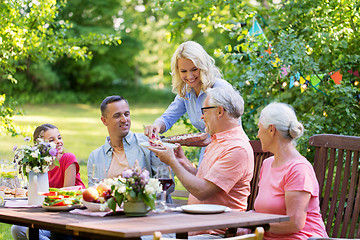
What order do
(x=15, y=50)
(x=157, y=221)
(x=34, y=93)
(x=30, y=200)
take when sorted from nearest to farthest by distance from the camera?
(x=157, y=221) < (x=30, y=200) < (x=15, y=50) < (x=34, y=93)

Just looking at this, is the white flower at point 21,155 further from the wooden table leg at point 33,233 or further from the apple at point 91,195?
the apple at point 91,195

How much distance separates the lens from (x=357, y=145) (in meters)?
3.05

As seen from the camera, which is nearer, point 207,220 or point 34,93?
point 207,220

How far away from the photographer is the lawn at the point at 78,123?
41.1 ft

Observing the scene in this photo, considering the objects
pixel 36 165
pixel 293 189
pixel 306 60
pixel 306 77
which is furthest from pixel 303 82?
pixel 36 165

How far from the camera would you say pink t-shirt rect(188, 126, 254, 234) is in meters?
2.74

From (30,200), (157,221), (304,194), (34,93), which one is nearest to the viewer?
(157,221)

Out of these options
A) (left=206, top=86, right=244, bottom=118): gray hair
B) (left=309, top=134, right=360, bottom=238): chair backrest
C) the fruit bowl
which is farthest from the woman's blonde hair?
the fruit bowl

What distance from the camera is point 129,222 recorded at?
2.29 meters

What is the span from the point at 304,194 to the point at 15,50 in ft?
11.5

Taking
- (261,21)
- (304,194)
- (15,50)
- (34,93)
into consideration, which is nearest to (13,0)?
(15,50)

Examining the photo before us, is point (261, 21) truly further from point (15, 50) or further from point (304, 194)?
point (304, 194)

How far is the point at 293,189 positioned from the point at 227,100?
0.57 meters

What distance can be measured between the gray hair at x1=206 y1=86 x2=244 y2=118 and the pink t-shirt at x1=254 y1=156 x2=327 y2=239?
36 cm
